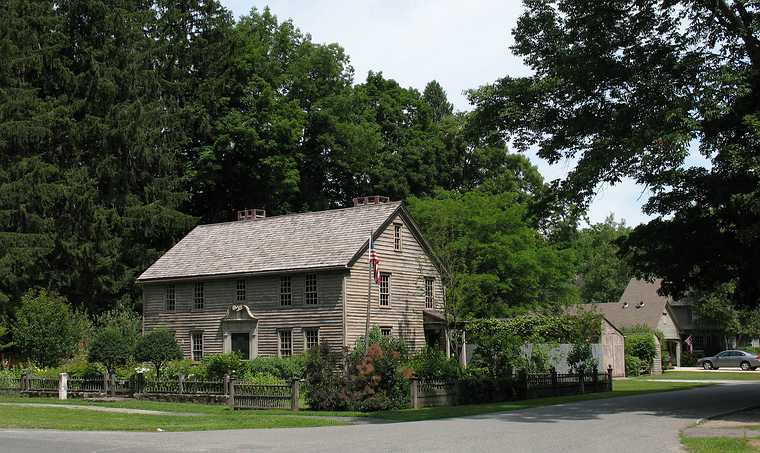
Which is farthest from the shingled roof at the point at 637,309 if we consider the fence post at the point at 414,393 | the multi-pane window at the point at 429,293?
the fence post at the point at 414,393

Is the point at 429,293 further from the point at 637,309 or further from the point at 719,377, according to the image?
the point at 637,309

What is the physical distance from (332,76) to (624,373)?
109 ft

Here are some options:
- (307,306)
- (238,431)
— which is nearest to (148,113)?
(307,306)

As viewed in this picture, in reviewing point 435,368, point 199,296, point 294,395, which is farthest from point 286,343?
point 294,395

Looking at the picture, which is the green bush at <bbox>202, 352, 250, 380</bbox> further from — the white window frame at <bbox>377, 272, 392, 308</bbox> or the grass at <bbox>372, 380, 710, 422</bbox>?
the white window frame at <bbox>377, 272, 392, 308</bbox>

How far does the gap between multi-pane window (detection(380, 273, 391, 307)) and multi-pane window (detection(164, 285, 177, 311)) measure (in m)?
12.6

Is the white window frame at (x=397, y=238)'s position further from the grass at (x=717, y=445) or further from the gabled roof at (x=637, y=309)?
the gabled roof at (x=637, y=309)

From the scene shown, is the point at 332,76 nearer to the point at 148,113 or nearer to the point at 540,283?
the point at 148,113

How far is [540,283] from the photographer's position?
190 ft

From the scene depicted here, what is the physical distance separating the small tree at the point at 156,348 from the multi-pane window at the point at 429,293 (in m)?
14.7

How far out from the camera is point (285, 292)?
140ft

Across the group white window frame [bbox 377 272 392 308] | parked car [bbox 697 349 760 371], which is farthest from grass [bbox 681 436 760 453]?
parked car [bbox 697 349 760 371]

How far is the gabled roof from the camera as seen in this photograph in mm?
73438

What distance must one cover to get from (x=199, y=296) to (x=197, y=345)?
2691mm
